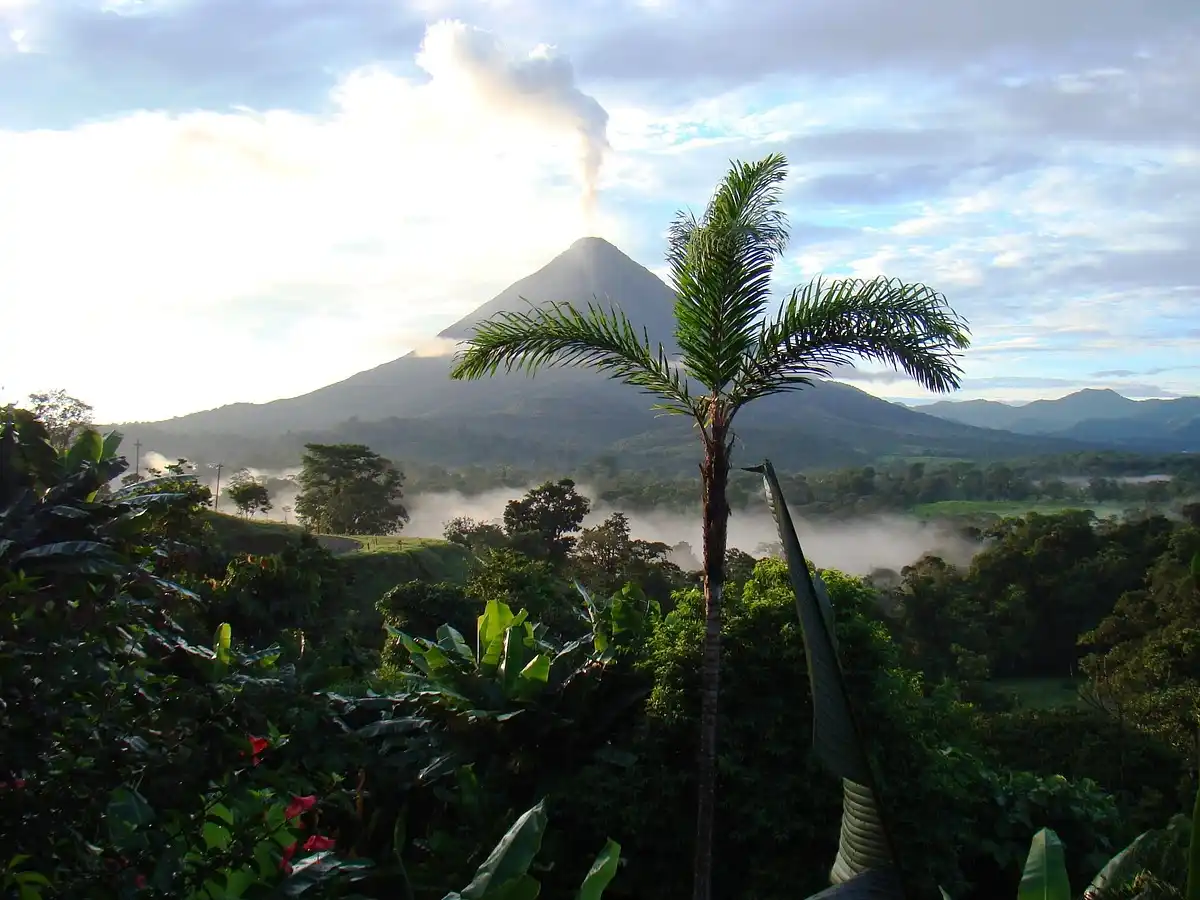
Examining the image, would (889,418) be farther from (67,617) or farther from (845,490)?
(67,617)

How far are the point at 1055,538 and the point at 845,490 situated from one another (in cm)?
4916

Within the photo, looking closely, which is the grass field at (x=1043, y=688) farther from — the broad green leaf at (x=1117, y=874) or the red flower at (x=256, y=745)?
the broad green leaf at (x=1117, y=874)

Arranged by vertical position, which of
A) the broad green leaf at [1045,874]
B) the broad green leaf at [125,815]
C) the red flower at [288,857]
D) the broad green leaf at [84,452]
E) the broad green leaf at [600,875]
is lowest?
the red flower at [288,857]

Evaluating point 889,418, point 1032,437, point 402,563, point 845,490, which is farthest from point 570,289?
point 402,563

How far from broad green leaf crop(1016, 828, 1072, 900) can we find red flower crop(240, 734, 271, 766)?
2558 mm

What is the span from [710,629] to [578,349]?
6.08 ft

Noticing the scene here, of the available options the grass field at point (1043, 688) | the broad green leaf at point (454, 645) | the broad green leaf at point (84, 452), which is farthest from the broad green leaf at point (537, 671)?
the grass field at point (1043, 688)

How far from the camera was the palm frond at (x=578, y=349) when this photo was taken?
566 centimetres

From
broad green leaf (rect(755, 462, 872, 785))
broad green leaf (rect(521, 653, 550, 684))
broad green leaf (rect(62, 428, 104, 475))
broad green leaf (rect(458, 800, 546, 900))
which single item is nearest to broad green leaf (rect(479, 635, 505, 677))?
broad green leaf (rect(521, 653, 550, 684))

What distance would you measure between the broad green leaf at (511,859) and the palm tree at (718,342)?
1.55 metres

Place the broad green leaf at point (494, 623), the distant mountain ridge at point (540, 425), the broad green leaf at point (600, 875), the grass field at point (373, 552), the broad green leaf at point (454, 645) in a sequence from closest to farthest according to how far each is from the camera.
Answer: the broad green leaf at point (600, 875) → the broad green leaf at point (494, 623) → the broad green leaf at point (454, 645) → the grass field at point (373, 552) → the distant mountain ridge at point (540, 425)

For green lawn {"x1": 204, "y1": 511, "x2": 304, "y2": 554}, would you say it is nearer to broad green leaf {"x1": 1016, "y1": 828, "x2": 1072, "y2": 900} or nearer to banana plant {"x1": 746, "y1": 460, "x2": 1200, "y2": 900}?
broad green leaf {"x1": 1016, "y1": 828, "x2": 1072, "y2": 900}

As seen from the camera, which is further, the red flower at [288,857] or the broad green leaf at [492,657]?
the broad green leaf at [492,657]

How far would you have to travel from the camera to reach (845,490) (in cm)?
8219
